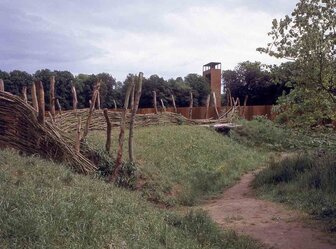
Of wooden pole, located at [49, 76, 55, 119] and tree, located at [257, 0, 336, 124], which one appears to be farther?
wooden pole, located at [49, 76, 55, 119]

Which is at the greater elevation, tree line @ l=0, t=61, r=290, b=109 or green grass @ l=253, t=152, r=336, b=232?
tree line @ l=0, t=61, r=290, b=109

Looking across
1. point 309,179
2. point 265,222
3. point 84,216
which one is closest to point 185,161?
point 309,179

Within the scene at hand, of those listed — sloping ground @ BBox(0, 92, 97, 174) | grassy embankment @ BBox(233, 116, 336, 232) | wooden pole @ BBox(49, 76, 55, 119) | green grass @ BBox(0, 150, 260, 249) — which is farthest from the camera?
wooden pole @ BBox(49, 76, 55, 119)

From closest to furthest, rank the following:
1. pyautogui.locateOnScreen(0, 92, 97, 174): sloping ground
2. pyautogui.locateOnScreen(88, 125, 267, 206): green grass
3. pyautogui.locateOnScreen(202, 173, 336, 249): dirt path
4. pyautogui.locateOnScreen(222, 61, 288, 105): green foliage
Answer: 1. pyautogui.locateOnScreen(202, 173, 336, 249): dirt path
2. pyautogui.locateOnScreen(0, 92, 97, 174): sloping ground
3. pyautogui.locateOnScreen(88, 125, 267, 206): green grass
4. pyautogui.locateOnScreen(222, 61, 288, 105): green foliage

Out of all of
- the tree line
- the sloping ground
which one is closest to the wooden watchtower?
the tree line

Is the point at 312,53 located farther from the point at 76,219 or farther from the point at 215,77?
the point at 215,77

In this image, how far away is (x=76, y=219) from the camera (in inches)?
184

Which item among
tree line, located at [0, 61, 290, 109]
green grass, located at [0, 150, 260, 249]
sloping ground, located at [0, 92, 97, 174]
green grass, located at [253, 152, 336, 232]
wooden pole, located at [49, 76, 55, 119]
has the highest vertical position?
tree line, located at [0, 61, 290, 109]

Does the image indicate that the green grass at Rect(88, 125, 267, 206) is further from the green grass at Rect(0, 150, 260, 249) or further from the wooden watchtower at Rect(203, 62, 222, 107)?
the wooden watchtower at Rect(203, 62, 222, 107)

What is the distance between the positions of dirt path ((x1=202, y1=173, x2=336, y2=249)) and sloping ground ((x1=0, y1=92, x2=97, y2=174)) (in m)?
3.07

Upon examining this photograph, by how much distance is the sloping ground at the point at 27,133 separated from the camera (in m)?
8.68

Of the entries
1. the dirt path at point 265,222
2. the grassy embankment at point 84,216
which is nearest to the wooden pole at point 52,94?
the grassy embankment at point 84,216

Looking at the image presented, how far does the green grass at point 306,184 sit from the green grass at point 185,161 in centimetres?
134

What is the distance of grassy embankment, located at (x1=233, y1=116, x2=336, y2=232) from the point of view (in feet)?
28.9
